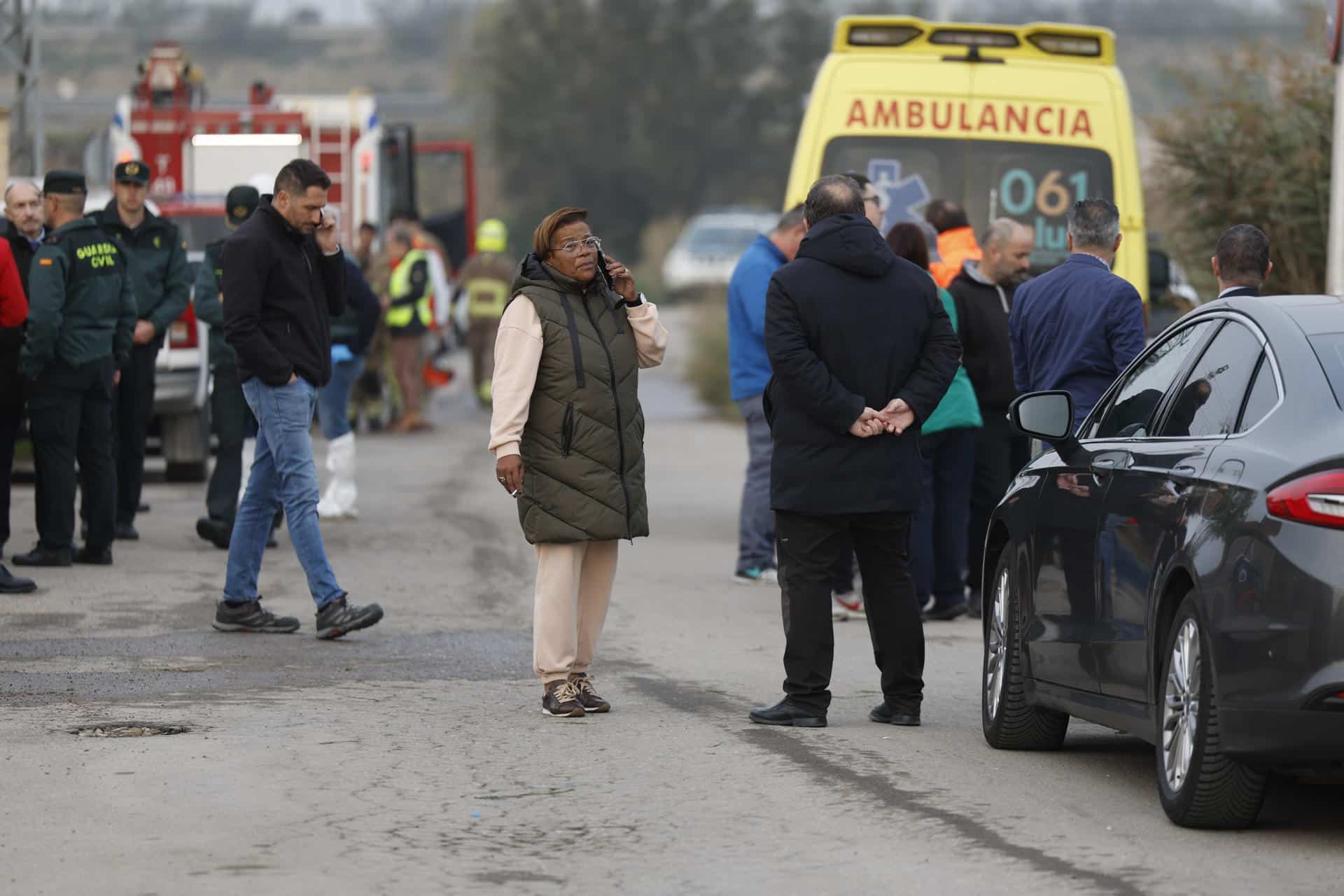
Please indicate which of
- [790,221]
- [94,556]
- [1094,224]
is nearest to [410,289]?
[94,556]

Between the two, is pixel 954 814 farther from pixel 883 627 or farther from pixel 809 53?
pixel 809 53

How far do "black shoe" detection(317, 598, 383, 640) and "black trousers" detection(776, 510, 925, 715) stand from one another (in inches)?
93.4

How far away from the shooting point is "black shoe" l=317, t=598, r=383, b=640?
9891mm

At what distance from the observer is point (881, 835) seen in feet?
20.5

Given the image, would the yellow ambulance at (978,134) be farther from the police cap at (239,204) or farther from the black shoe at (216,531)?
the black shoe at (216,531)

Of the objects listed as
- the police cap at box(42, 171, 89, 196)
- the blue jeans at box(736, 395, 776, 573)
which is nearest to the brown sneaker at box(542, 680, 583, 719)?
the blue jeans at box(736, 395, 776, 573)

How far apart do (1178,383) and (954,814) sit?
1.46 m

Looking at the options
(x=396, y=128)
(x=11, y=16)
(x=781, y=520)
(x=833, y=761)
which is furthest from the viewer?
(x=396, y=128)

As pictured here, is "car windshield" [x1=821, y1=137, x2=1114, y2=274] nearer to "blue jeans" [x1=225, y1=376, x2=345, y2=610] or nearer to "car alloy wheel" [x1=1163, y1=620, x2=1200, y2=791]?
"blue jeans" [x1=225, y1=376, x2=345, y2=610]

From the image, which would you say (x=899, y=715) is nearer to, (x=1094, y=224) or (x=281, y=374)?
(x=1094, y=224)

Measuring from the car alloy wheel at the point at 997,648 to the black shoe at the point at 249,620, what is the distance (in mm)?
3512

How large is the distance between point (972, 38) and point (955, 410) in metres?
3.53

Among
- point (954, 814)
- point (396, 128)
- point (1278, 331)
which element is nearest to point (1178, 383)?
point (1278, 331)

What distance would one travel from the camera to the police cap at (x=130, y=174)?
42.3 feet
